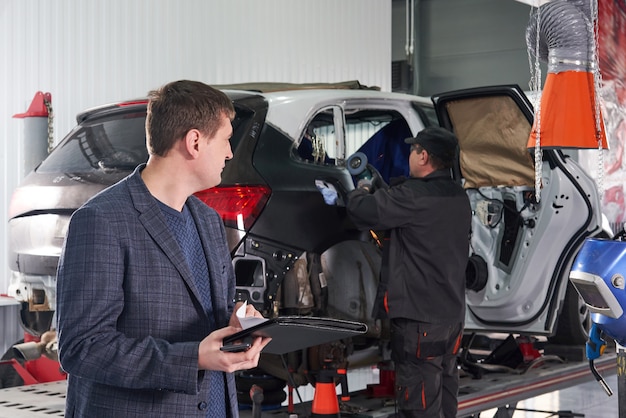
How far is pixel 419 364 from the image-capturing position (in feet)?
14.5

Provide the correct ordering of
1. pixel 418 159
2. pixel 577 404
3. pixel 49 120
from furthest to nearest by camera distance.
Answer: pixel 577 404 < pixel 49 120 < pixel 418 159

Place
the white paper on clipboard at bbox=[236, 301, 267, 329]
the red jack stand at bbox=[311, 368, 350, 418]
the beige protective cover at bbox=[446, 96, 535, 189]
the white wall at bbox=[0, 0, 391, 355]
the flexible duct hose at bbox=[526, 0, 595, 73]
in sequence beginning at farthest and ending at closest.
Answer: the white wall at bbox=[0, 0, 391, 355] → the beige protective cover at bbox=[446, 96, 535, 189] → the flexible duct hose at bbox=[526, 0, 595, 73] → the red jack stand at bbox=[311, 368, 350, 418] → the white paper on clipboard at bbox=[236, 301, 267, 329]

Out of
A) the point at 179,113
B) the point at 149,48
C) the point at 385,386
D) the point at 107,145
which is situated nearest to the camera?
Result: the point at 179,113

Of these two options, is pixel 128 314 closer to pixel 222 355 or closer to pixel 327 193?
pixel 222 355

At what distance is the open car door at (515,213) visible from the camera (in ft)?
17.0

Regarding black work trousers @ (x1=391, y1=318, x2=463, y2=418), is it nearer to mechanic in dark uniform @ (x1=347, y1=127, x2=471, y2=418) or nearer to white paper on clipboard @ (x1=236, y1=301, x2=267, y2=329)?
mechanic in dark uniform @ (x1=347, y1=127, x2=471, y2=418)

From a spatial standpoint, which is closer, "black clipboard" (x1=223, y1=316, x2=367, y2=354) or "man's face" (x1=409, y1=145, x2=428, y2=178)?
"black clipboard" (x1=223, y1=316, x2=367, y2=354)

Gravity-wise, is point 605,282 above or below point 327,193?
below

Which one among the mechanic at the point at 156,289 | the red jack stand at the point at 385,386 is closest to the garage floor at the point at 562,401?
the red jack stand at the point at 385,386

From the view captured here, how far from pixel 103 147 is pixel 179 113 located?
93.0 inches

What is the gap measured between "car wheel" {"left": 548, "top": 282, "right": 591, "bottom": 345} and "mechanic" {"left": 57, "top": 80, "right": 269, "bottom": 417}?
3.96 meters

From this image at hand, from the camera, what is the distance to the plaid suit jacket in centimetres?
191

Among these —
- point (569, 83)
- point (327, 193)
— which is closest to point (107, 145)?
point (327, 193)

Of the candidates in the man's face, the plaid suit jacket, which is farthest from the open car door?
the plaid suit jacket
